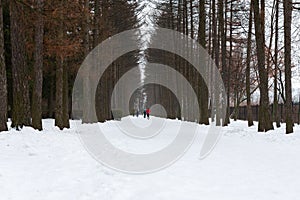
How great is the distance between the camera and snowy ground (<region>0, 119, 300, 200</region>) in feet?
15.9

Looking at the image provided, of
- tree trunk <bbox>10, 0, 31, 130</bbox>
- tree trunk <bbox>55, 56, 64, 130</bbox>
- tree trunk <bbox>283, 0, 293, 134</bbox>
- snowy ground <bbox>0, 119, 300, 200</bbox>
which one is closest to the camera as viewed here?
snowy ground <bbox>0, 119, 300, 200</bbox>

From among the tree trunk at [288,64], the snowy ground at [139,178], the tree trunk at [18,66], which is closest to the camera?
the snowy ground at [139,178]

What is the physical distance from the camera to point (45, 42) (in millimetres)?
15023

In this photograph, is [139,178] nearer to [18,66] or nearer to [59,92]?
[18,66]

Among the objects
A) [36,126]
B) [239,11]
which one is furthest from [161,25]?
[36,126]

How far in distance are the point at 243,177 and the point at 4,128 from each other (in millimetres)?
7021

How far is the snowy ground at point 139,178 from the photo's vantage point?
4852mm

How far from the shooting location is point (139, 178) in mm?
6008

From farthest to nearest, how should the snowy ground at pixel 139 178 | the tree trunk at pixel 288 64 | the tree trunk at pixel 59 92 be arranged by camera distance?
the tree trunk at pixel 59 92
the tree trunk at pixel 288 64
the snowy ground at pixel 139 178

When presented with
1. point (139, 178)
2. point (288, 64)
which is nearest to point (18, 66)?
point (139, 178)

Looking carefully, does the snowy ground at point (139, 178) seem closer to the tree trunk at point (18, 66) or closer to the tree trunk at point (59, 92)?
the tree trunk at point (18, 66)

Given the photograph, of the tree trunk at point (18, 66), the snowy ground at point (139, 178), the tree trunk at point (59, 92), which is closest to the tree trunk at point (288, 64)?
the snowy ground at point (139, 178)

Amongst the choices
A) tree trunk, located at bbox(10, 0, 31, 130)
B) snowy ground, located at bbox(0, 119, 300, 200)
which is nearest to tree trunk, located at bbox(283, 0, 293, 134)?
snowy ground, located at bbox(0, 119, 300, 200)

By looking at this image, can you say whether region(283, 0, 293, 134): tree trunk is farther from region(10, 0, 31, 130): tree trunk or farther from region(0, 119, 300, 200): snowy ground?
region(10, 0, 31, 130): tree trunk
